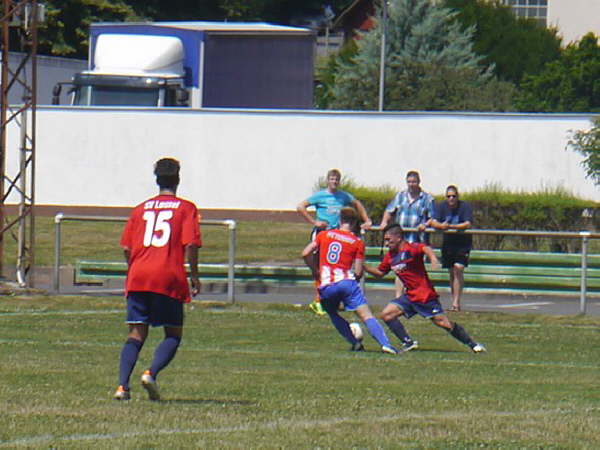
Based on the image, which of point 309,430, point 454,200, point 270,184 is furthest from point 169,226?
point 270,184

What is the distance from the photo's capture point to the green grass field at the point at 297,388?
322 inches

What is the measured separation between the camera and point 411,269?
45.9 feet

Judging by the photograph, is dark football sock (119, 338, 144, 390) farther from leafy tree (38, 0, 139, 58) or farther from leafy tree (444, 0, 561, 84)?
leafy tree (444, 0, 561, 84)

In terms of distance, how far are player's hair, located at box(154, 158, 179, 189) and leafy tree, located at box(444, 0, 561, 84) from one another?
5503 cm

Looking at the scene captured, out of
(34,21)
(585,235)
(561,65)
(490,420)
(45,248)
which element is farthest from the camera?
(561,65)

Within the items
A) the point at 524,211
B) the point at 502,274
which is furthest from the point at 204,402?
the point at 524,211

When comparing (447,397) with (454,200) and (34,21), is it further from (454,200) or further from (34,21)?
(34,21)

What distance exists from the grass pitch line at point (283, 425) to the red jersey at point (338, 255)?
4.35 metres

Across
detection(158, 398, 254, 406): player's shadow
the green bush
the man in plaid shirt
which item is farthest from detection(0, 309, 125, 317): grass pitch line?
the green bush

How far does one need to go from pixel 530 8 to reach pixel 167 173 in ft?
205

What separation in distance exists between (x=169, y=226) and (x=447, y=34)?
176 ft

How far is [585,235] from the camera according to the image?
59.9 feet

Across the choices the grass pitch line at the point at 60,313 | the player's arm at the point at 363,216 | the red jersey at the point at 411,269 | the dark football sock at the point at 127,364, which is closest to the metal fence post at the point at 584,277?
the player's arm at the point at 363,216

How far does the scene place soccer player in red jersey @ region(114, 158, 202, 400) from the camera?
945cm
